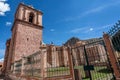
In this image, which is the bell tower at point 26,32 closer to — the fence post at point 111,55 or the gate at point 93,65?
the gate at point 93,65

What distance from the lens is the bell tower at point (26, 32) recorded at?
56.7 feet

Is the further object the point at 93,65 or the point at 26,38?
the point at 26,38

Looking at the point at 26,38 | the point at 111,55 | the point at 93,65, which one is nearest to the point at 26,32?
the point at 26,38

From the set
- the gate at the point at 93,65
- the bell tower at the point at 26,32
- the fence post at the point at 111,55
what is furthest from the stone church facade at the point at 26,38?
the fence post at the point at 111,55

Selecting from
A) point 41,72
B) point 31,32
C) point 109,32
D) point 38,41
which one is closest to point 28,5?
point 31,32

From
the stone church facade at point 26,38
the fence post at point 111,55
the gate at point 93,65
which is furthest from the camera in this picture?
the stone church facade at point 26,38

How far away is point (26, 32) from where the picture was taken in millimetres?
19078

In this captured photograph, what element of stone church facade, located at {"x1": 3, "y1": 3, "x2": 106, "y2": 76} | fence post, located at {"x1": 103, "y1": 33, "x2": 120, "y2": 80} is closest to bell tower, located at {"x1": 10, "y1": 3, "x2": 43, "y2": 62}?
stone church facade, located at {"x1": 3, "y1": 3, "x2": 106, "y2": 76}

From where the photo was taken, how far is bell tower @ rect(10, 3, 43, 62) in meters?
17.3

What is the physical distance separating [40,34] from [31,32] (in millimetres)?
1932

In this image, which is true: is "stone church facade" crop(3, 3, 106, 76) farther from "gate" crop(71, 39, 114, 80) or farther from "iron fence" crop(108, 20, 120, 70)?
"iron fence" crop(108, 20, 120, 70)

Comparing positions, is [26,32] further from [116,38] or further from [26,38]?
[116,38]

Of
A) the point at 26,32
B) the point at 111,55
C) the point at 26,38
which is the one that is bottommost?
the point at 111,55

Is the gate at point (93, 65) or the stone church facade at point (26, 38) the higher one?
the stone church facade at point (26, 38)
